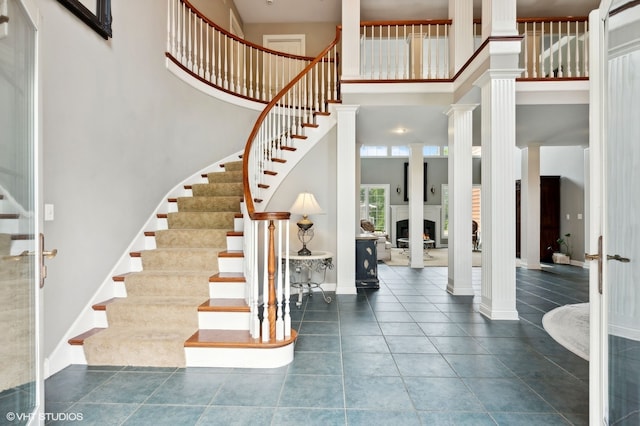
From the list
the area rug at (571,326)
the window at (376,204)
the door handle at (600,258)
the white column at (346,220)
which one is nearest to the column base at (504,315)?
the area rug at (571,326)

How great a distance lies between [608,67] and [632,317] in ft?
3.96

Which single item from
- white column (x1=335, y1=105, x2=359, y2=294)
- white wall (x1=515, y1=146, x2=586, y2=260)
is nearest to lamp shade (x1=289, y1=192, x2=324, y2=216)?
white column (x1=335, y1=105, x2=359, y2=294)

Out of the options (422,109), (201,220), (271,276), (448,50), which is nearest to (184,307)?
(271,276)

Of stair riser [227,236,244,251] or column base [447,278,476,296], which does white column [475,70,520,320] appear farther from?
stair riser [227,236,244,251]

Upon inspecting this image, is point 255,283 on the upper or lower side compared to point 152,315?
upper

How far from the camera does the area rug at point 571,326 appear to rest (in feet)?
8.94

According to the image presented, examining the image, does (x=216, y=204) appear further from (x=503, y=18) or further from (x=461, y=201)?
(x=503, y=18)

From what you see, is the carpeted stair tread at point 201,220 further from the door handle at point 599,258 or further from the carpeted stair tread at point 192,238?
the door handle at point 599,258

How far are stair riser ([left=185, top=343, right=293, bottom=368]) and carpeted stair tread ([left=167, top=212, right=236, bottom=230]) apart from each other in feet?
5.34

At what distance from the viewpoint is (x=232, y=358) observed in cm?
235

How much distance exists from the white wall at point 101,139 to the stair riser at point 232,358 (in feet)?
3.35

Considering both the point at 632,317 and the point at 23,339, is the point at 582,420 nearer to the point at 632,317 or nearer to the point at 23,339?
the point at 632,317

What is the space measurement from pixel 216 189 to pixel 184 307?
1.98m

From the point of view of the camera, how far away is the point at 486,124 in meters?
3.56
